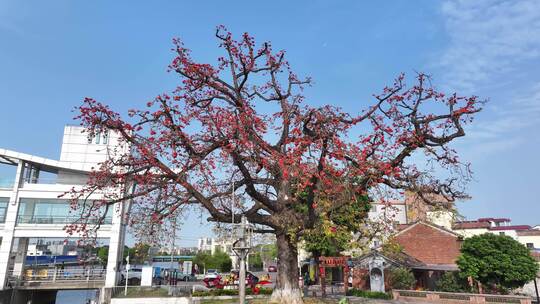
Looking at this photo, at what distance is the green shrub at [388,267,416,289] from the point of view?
26.1 meters

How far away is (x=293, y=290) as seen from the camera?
14195mm

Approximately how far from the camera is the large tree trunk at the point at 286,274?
1402 centimetres

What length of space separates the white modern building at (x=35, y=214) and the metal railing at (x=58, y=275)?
0.45 m

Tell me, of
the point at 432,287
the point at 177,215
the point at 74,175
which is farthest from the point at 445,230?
the point at 74,175

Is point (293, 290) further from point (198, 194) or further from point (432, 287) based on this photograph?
point (432, 287)

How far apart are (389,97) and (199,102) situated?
7052 millimetres

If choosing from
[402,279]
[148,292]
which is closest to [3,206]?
[148,292]

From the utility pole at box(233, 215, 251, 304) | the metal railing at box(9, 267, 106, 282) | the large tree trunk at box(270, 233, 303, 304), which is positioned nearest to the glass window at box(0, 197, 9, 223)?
the metal railing at box(9, 267, 106, 282)

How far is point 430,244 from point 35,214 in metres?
32.1

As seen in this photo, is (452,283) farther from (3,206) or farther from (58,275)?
(3,206)

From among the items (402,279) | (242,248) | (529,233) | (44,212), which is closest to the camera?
(242,248)

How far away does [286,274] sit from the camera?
1430cm

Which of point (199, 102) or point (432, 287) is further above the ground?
point (199, 102)

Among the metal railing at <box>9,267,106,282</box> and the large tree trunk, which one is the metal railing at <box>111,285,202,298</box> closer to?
the metal railing at <box>9,267,106,282</box>
